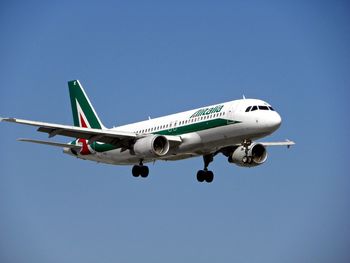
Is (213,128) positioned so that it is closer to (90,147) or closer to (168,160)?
(168,160)

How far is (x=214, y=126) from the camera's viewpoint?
6366 centimetres

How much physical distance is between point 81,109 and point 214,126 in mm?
18945

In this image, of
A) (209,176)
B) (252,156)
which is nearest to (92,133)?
(209,176)

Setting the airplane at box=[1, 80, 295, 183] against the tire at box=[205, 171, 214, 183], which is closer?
the airplane at box=[1, 80, 295, 183]

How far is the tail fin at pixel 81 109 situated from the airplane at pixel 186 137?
370 centimetres

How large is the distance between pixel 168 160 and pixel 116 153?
14.3ft

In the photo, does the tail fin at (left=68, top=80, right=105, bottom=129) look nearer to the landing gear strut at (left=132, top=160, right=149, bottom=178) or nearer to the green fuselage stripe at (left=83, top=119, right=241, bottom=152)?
the green fuselage stripe at (left=83, top=119, right=241, bottom=152)

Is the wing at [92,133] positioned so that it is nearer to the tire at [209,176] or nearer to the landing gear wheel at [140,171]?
the landing gear wheel at [140,171]

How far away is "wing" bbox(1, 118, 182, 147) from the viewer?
6438 cm

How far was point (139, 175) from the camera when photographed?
69.6 meters

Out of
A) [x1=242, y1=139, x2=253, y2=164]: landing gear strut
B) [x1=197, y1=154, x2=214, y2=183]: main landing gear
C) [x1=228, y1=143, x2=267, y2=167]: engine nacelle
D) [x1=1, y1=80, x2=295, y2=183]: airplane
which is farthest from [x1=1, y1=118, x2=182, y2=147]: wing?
[x1=197, y1=154, x2=214, y2=183]: main landing gear

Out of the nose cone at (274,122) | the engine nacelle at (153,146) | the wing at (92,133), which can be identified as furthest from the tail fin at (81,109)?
the nose cone at (274,122)

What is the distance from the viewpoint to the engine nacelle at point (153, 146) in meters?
65.0

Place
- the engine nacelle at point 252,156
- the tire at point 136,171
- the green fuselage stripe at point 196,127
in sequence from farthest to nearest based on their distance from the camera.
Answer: the tire at point 136,171
the engine nacelle at point 252,156
the green fuselage stripe at point 196,127
